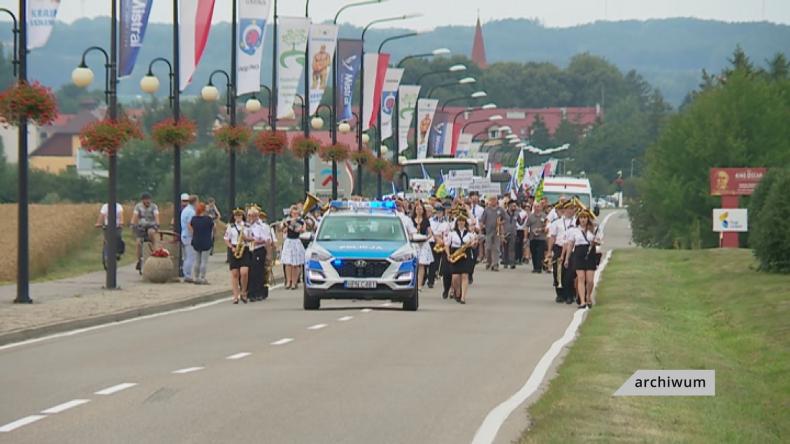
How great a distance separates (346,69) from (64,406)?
4176 centimetres

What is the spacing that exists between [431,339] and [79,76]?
13347 millimetres

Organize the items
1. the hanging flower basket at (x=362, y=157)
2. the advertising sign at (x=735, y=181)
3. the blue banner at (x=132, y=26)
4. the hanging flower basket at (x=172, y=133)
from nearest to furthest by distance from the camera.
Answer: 1. the blue banner at (x=132, y=26)
2. the hanging flower basket at (x=172, y=133)
3. the advertising sign at (x=735, y=181)
4. the hanging flower basket at (x=362, y=157)

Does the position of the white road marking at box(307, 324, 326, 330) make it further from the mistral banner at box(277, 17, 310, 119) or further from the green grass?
the mistral banner at box(277, 17, 310, 119)

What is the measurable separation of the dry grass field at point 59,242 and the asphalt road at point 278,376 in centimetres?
1337

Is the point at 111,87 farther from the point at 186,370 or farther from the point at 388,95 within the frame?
the point at 388,95

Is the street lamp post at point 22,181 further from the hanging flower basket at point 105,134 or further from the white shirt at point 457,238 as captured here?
the white shirt at point 457,238

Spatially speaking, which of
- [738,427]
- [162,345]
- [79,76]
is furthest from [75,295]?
[738,427]

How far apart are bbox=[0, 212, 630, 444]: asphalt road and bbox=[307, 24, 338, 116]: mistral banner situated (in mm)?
20877

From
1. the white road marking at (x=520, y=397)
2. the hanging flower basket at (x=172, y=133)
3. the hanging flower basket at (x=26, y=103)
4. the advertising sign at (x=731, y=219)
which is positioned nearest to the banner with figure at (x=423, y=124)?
the advertising sign at (x=731, y=219)

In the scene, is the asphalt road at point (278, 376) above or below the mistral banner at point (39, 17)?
below

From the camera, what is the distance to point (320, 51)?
167 ft

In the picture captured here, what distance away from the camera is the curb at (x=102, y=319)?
79.4ft

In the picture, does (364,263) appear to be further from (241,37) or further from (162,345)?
(241,37)

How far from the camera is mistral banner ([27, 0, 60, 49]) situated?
30453 mm
